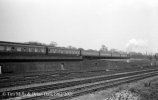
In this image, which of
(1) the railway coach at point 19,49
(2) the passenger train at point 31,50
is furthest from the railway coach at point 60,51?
(1) the railway coach at point 19,49

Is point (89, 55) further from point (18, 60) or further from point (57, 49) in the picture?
point (18, 60)

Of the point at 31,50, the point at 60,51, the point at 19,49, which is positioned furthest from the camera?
the point at 60,51

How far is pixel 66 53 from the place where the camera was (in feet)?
110

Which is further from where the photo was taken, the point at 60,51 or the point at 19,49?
the point at 60,51

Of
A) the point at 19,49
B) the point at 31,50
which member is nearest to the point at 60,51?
the point at 31,50

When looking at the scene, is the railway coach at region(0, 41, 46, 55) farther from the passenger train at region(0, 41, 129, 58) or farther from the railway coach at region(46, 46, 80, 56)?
the railway coach at region(46, 46, 80, 56)

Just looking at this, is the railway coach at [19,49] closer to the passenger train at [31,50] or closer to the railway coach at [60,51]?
the passenger train at [31,50]

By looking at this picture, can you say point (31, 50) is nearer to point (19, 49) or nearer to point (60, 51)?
point (19, 49)

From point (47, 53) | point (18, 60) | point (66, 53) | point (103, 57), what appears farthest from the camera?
point (103, 57)

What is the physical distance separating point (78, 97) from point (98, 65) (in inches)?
1152

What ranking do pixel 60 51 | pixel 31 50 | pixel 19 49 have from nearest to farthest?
pixel 19 49 < pixel 31 50 < pixel 60 51

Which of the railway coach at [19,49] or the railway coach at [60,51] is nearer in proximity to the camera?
the railway coach at [19,49]

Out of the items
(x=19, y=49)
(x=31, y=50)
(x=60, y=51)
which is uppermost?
(x=19, y=49)

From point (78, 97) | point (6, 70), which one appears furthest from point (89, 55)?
point (78, 97)
